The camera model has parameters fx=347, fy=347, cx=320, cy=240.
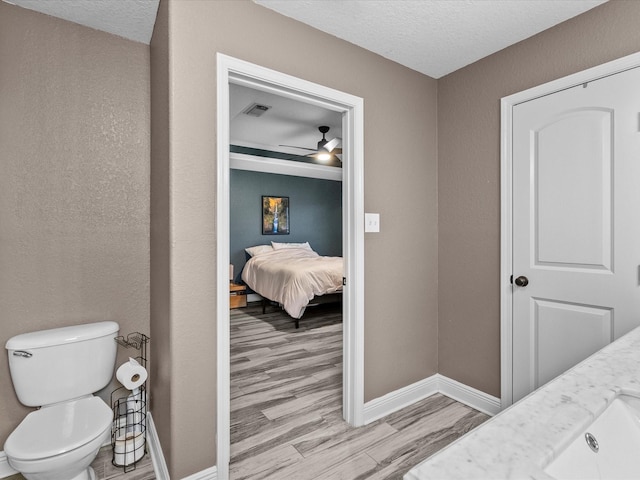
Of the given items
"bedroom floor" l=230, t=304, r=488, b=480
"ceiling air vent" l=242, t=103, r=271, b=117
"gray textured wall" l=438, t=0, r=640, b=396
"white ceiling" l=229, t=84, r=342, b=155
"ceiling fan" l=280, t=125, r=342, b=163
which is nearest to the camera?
"bedroom floor" l=230, t=304, r=488, b=480

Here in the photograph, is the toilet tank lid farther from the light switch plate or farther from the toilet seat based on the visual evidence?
the light switch plate

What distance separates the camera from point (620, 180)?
181 cm

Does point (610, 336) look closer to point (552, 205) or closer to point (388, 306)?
point (552, 205)

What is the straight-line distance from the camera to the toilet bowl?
144 centimetres

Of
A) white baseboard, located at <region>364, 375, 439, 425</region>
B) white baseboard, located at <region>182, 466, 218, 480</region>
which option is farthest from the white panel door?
white baseboard, located at <region>182, 466, 218, 480</region>

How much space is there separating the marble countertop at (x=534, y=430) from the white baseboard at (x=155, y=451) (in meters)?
1.62

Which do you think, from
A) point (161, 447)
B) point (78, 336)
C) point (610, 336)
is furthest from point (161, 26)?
point (610, 336)

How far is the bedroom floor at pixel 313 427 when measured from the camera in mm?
1881

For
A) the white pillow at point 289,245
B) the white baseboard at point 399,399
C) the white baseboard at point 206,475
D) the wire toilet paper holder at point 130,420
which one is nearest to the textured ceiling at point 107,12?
the wire toilet paper holder at point 130,420

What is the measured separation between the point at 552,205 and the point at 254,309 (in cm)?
455

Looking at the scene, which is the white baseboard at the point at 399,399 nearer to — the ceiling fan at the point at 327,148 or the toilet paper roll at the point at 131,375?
the toilet paper roll at the point at 131,375

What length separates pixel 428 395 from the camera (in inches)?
105

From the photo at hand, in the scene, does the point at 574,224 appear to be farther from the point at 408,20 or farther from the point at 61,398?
the point at 61,398

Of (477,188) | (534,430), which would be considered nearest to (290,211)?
(477,188)
